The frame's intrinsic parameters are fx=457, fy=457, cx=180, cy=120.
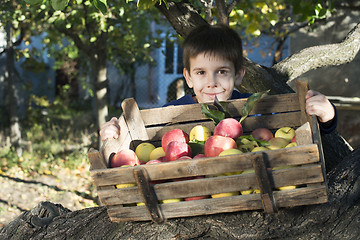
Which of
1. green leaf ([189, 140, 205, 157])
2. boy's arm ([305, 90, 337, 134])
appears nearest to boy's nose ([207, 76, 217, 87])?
green leaf ([189, 140, 205, 157])

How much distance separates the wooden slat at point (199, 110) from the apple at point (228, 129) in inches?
6.5

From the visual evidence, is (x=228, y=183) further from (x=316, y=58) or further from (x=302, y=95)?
(x=316, y=58)

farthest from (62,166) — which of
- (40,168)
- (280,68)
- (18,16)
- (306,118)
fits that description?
(306,118)

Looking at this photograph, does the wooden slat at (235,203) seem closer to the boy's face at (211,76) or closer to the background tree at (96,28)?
the boy's face at (211,76)

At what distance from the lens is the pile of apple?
174 cm

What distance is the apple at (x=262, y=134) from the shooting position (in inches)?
77.9

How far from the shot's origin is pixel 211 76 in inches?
95.5

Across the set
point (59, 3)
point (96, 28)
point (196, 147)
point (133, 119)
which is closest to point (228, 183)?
point (196, 147)

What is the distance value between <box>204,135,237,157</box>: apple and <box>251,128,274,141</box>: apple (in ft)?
0.80

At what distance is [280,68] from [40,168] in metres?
5.16

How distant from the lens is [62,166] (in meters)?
7.48

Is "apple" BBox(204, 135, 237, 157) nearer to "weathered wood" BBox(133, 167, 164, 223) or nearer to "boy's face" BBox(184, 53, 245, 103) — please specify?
"weathered wood" BBox(133, 167, 164, 223)

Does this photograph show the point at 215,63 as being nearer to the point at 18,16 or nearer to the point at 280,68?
the point at 280,68

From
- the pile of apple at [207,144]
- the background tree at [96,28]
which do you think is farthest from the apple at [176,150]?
the background tree at [96,28]
